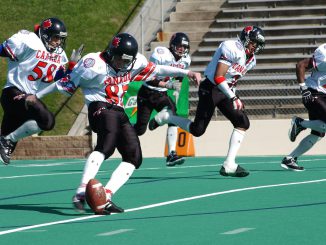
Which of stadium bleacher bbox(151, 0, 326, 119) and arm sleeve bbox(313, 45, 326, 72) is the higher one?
arm sleeve bbox(313, 45, 326, 72)

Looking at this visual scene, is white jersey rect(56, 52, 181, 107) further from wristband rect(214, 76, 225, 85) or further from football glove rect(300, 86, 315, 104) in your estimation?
football glove rect(300, 86, 315, 104)

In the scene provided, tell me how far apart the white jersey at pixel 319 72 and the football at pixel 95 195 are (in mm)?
5866

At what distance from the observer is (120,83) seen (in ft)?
31.1

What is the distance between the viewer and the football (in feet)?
28.8

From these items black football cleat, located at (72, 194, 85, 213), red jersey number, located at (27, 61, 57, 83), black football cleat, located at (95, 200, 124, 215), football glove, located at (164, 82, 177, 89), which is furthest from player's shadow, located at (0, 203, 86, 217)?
football glove, located at (164, 82, 177, 89)

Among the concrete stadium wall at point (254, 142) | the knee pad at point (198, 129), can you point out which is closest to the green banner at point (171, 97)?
the concrete stadium wall at point (254, 142)

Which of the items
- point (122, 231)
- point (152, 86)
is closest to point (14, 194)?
point (122, 231)

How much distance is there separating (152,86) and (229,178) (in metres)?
3.57

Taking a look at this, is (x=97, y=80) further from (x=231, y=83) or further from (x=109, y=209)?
(x=231, y=83)

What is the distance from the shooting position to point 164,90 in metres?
16.5

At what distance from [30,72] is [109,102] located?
3941 millimetres

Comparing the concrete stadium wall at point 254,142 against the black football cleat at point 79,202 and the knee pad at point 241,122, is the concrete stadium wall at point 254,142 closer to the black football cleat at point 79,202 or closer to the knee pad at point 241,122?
the knee pad at point 241,122

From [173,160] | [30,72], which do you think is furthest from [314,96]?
[30,72]

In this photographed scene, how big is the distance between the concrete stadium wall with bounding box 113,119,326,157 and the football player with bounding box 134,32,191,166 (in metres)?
3.84
